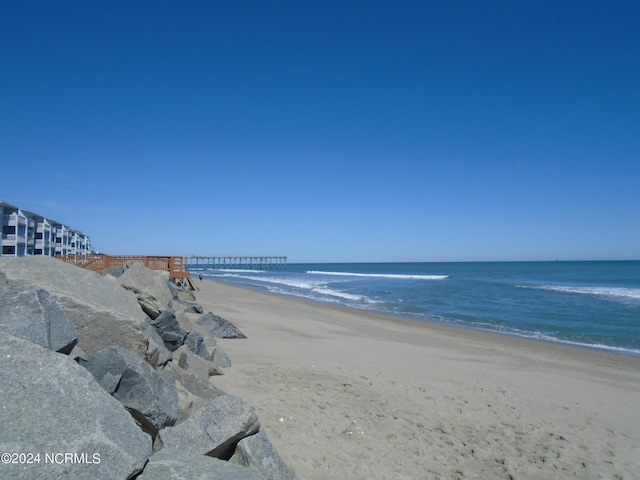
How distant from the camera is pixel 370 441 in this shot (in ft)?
16.7

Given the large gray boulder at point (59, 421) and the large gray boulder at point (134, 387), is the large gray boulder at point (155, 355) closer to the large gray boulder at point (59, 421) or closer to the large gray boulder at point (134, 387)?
the large gray boulder at point (134, 387)

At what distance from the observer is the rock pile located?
253 centimetres

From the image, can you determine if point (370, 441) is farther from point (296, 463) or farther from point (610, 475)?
point (610, 475)

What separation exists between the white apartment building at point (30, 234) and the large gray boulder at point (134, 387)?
41.9m

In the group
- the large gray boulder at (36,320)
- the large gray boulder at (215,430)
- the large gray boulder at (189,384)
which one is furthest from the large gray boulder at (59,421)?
the large gray boulder at (189,384)

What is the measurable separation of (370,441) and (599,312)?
2241 cm

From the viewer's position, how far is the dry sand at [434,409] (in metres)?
4.79

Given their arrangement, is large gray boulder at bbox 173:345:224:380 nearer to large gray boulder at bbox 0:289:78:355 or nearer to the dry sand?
the dry sand

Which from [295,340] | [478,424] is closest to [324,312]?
[295,340]

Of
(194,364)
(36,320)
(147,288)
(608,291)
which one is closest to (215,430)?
(36,320)

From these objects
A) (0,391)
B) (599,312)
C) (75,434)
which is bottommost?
(599,312)

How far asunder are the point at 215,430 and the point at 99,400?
41.7 inches

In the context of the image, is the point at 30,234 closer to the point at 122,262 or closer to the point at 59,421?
the point at 122,262

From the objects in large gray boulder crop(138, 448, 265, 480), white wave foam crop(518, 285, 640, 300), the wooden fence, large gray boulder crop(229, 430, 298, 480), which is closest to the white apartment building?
the wooden fence
